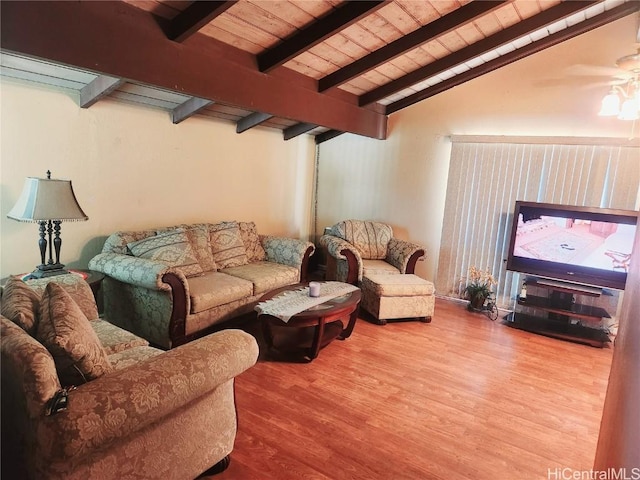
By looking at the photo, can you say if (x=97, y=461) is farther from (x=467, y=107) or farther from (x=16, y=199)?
(x=467, y=107)

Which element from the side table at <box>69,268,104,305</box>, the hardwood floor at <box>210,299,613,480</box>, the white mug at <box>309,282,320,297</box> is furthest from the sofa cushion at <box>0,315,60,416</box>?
the white mug at <box>309,282,320,297</box>

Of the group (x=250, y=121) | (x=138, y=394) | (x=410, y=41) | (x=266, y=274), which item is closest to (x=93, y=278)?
(x=266, y=274)

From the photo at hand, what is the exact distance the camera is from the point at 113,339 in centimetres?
218

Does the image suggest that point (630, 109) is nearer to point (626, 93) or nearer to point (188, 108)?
point (626, 93)

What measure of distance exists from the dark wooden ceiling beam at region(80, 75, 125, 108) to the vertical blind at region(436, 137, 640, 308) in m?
3.56

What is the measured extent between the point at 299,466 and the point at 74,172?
2758 mm

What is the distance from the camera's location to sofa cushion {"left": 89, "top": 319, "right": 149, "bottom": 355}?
2.10m

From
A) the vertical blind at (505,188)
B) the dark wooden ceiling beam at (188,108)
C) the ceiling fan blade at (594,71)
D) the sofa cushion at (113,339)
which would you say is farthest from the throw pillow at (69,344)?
the ceiling fan blade at (594,71)

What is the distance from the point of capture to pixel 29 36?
6.03 feet

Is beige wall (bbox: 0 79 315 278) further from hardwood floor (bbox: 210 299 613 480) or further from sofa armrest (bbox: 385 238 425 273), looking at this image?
hardwood floor (bbox: 210 299 613 480)

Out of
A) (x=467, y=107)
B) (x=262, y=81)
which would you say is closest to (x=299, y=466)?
(x=262, y=81)

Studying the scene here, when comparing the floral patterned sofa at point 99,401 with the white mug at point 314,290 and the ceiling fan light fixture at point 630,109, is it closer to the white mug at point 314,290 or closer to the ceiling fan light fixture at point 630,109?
the white mug at point 314,290

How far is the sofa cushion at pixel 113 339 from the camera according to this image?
2.10 metres

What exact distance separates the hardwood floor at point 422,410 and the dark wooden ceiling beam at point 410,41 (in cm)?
236
